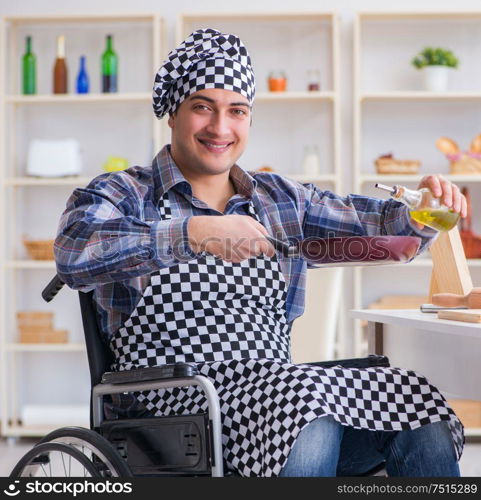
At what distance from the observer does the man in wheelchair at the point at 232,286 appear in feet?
4.20

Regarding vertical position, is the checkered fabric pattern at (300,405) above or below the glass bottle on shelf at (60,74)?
below

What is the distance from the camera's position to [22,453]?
12.4 feet

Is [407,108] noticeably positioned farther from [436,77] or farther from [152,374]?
[152,374]

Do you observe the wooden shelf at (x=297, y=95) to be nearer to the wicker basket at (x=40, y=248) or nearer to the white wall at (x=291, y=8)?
the white wall at (x=291, y=8)

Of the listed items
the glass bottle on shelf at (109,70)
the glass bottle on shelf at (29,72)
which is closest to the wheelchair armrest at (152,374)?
the glass bottle on shelf at (109,70)

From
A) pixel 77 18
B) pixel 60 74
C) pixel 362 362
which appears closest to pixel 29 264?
pixel 60 74

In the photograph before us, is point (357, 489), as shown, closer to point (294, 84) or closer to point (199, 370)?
point (199, 370)

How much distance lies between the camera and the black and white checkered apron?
1266 millimetres

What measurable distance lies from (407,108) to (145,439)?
127 inches

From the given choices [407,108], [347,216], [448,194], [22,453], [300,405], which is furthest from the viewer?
[407,108]

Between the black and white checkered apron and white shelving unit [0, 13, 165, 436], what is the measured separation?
8.87ft

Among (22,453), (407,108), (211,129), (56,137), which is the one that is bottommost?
(22,453)

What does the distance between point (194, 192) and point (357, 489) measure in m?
0.74

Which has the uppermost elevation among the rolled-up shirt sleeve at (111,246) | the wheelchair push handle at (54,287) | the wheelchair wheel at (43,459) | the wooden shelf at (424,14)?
the wooden shelf at (424,14)
